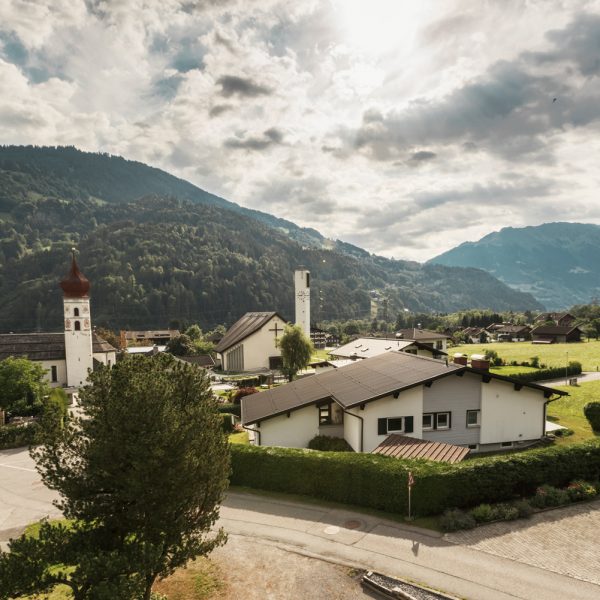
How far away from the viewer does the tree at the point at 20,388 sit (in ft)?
123

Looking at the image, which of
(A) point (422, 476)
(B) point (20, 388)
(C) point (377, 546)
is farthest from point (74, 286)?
(C) point (377, 546)

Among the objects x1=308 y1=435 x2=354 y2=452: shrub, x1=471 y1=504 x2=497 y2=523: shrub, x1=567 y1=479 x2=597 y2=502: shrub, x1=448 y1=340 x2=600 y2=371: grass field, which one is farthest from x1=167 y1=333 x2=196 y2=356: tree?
x1=567 y1=479 x2=597 y2=502: shrub

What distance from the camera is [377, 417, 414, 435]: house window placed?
2502cm

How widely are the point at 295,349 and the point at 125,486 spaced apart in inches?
1600

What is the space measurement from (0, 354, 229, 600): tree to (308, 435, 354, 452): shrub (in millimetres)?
14918

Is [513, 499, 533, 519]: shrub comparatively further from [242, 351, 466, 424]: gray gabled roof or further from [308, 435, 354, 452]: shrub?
[308, 435, 354, 452]: shrub

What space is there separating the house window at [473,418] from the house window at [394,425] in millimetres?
3996

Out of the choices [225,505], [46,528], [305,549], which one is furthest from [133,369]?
[225,505]

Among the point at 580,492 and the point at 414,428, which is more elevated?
the point at 414,428

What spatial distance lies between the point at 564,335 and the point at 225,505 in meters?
99.3

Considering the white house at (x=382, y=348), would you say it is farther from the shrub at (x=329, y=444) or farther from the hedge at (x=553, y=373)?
the shrub at (x=329, y=444)

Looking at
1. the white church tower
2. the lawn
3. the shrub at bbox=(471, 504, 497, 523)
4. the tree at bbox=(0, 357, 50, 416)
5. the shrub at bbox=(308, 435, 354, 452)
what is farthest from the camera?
the white church tower

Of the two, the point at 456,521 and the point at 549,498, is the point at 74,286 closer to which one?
the point at 456,521

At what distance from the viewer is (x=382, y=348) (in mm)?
53375
